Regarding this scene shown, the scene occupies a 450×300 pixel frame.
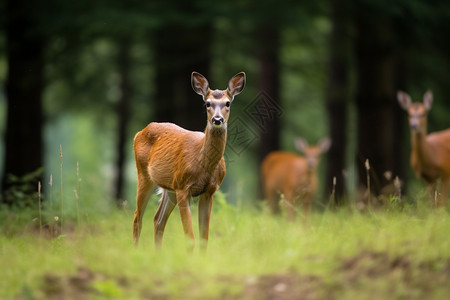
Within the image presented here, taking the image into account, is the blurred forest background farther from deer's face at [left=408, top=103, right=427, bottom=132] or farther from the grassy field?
the grassy field

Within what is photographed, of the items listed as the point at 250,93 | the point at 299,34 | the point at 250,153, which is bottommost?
the point at 250,153

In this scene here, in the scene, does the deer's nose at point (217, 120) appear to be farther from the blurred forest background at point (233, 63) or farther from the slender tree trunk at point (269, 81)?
the slender tree trunk at point (269, 81)

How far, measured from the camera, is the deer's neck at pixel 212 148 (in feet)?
20.3

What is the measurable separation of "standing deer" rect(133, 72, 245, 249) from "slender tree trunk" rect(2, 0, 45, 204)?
5.19 meters

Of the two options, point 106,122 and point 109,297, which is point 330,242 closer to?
point 109,297

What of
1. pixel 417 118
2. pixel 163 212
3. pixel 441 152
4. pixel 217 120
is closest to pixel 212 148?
pixel 217 120

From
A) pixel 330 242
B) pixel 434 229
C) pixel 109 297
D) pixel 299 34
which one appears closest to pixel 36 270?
pixel 109 297

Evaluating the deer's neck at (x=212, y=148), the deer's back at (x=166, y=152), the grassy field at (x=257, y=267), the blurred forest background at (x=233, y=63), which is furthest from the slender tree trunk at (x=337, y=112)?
the grassy field at (x=257, y=267)

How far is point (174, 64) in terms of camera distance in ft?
42.3

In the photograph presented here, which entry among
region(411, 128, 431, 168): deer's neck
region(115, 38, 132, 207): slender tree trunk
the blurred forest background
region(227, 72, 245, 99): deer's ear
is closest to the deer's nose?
region(227, 72, 245, 99): deer's ear

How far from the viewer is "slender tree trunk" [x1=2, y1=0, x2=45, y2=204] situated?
11.7 m

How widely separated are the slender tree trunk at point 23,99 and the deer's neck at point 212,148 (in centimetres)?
636

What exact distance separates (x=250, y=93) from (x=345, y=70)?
2.89 metres

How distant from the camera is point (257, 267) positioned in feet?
15.1
